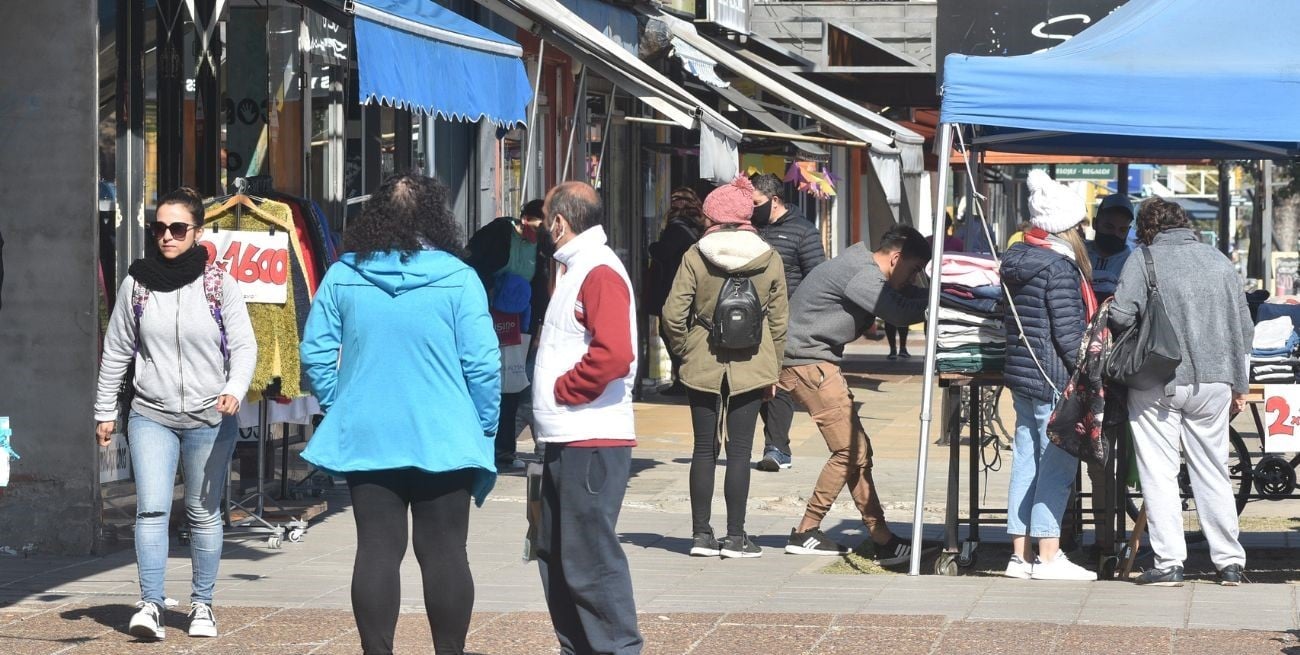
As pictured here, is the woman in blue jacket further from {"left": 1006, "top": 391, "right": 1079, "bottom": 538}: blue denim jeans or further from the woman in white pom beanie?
{"left": 1006, "top": 391, "right": 1079, "bottom": 538}: blue denim jeans

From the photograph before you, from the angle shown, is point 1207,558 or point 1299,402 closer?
point 1299,402

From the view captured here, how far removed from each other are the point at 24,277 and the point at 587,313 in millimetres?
3965

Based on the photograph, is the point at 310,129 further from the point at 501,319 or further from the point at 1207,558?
the point at 1207,558

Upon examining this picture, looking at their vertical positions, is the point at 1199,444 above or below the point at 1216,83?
below

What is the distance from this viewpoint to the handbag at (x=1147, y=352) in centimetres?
828

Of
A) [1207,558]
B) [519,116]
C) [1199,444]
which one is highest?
[519,116]

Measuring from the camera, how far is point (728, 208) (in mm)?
9383

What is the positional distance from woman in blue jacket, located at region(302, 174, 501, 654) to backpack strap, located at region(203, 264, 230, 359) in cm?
150

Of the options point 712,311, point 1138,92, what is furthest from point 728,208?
point 1138,92

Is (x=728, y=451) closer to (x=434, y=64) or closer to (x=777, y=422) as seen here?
(x=434, y=64)

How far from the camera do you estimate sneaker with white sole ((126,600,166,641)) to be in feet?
23.6

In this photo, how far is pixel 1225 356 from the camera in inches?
335

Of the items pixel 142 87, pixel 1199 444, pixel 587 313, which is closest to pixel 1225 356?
pixel 1199 444

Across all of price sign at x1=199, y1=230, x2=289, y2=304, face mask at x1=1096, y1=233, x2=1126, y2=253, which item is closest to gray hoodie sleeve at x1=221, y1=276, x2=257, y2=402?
price sign at x1=199, y1=230, x2=289, y2=304
